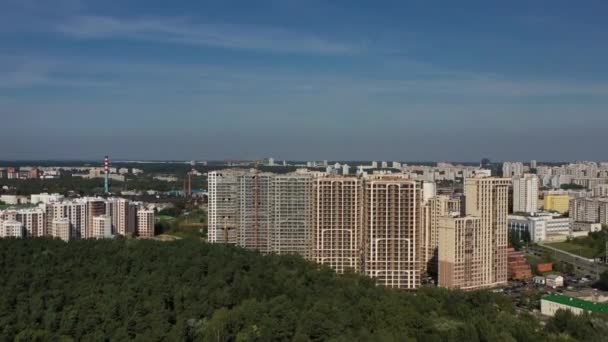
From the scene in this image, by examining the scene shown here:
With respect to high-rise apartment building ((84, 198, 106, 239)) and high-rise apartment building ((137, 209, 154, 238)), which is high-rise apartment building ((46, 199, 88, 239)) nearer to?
high-rise apartment building ((84, 198, 106, 239))

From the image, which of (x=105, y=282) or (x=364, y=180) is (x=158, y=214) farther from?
(x=105, y=282)

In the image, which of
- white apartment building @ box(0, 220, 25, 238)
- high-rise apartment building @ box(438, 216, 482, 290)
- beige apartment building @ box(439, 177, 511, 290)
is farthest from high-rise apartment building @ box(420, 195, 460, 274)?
white apartment building @ box(0, 220, 25, 238)

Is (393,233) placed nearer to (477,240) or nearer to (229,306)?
(477,240)

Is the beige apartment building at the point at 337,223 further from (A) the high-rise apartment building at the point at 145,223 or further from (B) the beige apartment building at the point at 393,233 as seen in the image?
(A) the high-rise apartment building at the point at 145,223

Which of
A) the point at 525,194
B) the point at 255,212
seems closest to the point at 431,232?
the point at 255,212

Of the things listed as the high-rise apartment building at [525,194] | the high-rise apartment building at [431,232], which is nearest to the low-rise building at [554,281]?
the high-rise apartment building at [431,232]

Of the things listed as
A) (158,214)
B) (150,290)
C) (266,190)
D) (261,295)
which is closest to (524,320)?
(261,295)
